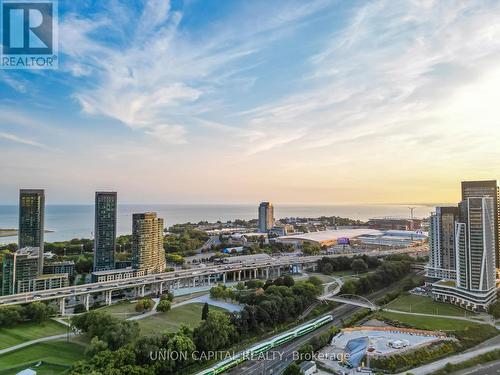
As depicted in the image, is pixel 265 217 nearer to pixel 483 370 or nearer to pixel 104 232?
pixel 104 232

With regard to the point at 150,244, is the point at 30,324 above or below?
below

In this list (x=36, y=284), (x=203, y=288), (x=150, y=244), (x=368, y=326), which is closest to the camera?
(x=368, y=326)

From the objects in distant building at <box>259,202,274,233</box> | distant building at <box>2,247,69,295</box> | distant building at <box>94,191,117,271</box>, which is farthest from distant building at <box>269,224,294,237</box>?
distant building at <box>2,247,69,295</box>

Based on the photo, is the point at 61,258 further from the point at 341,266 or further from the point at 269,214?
the point at 269,214

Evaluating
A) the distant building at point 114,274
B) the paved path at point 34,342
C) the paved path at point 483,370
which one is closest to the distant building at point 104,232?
the distant building at point 114,274

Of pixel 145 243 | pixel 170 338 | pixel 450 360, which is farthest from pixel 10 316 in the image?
pixel 450 360

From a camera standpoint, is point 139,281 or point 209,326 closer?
point 209,326

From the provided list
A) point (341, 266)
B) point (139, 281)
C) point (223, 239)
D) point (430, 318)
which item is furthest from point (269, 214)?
point (430, 318)

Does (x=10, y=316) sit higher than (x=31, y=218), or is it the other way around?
(x=31, y=218)

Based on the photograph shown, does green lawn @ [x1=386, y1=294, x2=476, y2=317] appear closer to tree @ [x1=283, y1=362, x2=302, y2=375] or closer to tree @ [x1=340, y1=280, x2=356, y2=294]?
tree @ [x1=340, y1=280, x2=356, y2=294]
